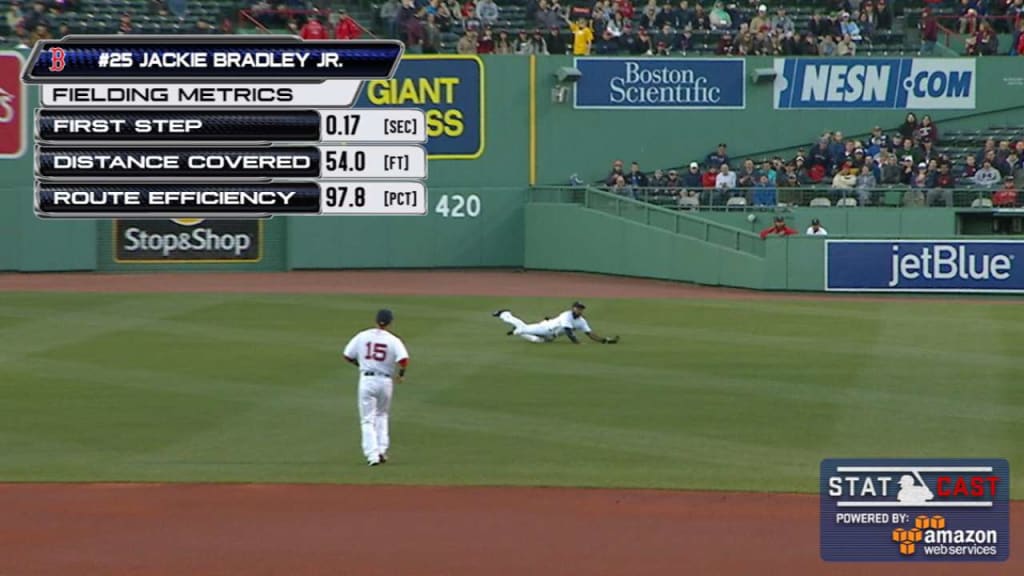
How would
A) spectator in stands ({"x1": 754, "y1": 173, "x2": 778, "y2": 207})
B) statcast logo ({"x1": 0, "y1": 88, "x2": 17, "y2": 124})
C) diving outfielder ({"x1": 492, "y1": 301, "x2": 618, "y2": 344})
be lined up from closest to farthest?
statcast logo ({"x1": 0, "y1": 88, "x2": 17, "y2": 124}) → diving outfielder ({"x1": 492, "y1": 301, "x2": 618, "y2": 344}) → spectator in stands ({"x1": 754, "y1": 173, "x2": 778, "y2": 207})

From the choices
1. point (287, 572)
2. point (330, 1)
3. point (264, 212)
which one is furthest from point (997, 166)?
point (264, 212)

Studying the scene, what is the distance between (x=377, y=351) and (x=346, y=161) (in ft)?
32.9

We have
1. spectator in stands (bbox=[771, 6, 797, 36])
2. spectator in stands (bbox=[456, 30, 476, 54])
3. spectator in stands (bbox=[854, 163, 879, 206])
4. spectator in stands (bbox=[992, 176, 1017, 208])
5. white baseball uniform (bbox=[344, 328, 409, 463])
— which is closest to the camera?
white baseball uniform (bbox=[344, 328, 409, 463])

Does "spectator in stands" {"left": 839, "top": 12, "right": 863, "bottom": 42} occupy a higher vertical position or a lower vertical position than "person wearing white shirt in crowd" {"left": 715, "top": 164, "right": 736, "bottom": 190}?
higher

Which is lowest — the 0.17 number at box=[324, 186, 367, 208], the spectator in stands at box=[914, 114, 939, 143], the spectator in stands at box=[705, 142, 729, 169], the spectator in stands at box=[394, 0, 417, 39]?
the 0.17 number at box=[324, 186, 367, 208]

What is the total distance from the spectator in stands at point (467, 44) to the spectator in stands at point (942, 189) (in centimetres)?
1224

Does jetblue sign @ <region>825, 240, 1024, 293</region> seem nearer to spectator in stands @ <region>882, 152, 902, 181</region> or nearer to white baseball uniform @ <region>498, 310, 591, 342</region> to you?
spectator in stands @ <region>882, 152, 902, 181</region>

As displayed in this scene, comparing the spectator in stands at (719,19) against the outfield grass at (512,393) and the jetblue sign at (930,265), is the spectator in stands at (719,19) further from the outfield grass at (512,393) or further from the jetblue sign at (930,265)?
the outfield grass at (512,393)

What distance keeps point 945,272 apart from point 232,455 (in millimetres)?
21990

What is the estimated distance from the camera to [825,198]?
126 ft

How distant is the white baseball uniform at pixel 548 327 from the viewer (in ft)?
89.4

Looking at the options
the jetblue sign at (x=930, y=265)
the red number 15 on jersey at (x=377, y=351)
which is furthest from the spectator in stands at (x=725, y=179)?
the red number 15 on jersey at (x=377, y=351)

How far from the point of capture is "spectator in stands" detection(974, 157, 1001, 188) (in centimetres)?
3827

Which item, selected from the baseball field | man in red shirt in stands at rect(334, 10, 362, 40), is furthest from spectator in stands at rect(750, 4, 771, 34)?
man in red shirt in stands at rect(334, 10, 362, 40)
